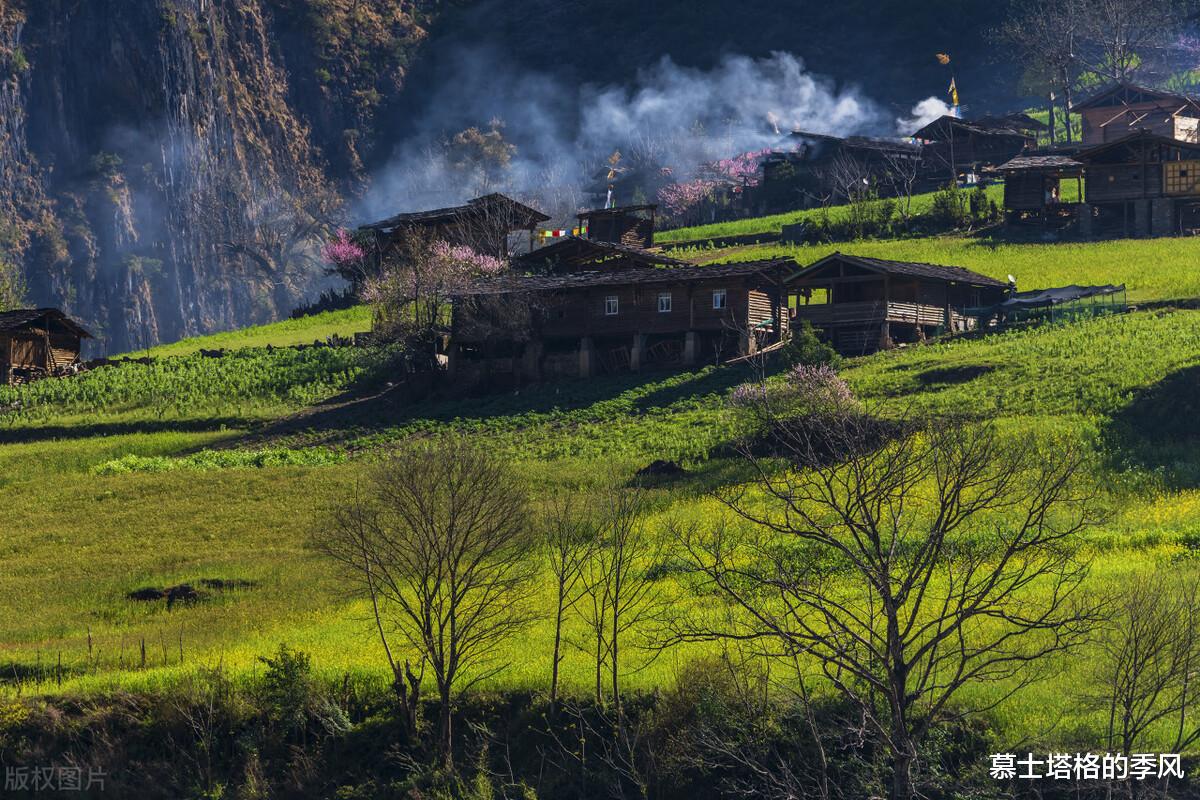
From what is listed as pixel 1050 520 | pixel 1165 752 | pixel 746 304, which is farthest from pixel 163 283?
pixel 1165 752

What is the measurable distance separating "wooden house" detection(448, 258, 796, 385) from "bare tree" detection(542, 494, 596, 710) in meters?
24.0

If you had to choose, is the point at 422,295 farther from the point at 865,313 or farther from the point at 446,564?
the point at 446,564

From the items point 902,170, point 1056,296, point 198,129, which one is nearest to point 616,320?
point 1056,296

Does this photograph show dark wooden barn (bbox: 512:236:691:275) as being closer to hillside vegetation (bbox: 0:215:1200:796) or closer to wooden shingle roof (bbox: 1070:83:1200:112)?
hillside vegetation (bbox: 0:215:1200:796)

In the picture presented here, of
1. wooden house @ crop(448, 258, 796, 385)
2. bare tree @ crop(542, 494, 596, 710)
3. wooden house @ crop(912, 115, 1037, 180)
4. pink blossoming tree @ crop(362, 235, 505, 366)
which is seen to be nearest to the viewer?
bare tree @ crop(542, 494, 596, 710)

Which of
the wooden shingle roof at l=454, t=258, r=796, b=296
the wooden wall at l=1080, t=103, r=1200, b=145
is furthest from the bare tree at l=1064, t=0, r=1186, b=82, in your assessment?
the wooden shingle roof at l=454, t=258, r=796, b=296

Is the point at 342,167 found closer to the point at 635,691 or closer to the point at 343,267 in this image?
the point at 343,267

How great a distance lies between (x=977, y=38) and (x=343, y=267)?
90148 mm

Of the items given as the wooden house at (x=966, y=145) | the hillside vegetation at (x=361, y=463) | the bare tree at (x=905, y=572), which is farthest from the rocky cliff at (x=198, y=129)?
the bare tree at (x=905, y=572)

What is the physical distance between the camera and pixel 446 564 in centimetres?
3738

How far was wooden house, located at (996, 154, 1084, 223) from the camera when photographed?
9588 centimetres

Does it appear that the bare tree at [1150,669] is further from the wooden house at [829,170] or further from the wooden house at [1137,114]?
the wooden house at [829,170]

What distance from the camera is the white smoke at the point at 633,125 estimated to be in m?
167

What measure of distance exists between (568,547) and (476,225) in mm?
61146
